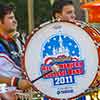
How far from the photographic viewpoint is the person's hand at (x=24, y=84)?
387 cm

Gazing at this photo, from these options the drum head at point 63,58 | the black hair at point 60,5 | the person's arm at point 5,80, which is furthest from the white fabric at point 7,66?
the black hair at point 60,5

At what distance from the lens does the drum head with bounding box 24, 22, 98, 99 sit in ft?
13.0

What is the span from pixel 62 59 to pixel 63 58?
13 mm

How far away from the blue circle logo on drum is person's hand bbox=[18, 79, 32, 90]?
0.48 ft

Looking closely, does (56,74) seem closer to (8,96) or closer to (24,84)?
(24,84)

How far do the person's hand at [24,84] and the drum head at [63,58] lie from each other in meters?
0.06

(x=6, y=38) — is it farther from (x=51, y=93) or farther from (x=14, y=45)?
(x=51, y=93)

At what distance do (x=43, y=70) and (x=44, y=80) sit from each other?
0.08m

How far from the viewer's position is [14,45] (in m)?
4.45

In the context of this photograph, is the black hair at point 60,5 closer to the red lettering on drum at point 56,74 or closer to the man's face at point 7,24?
the man's face at point 7,24

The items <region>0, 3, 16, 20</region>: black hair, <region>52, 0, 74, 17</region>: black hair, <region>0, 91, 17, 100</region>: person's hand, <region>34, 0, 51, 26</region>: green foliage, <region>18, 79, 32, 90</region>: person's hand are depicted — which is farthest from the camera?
<region>34, 0, 51, 26</region>: green foliage

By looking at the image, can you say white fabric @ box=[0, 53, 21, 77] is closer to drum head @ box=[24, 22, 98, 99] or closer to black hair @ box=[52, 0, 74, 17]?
drum head @ box=[24, 22, 98, 99]

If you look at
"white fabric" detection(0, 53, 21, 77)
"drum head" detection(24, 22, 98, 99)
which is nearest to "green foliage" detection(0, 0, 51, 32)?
"white fabric" detection(0, 53, 21, 77)

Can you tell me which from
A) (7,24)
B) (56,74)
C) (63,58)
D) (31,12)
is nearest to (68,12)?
(7,24)
